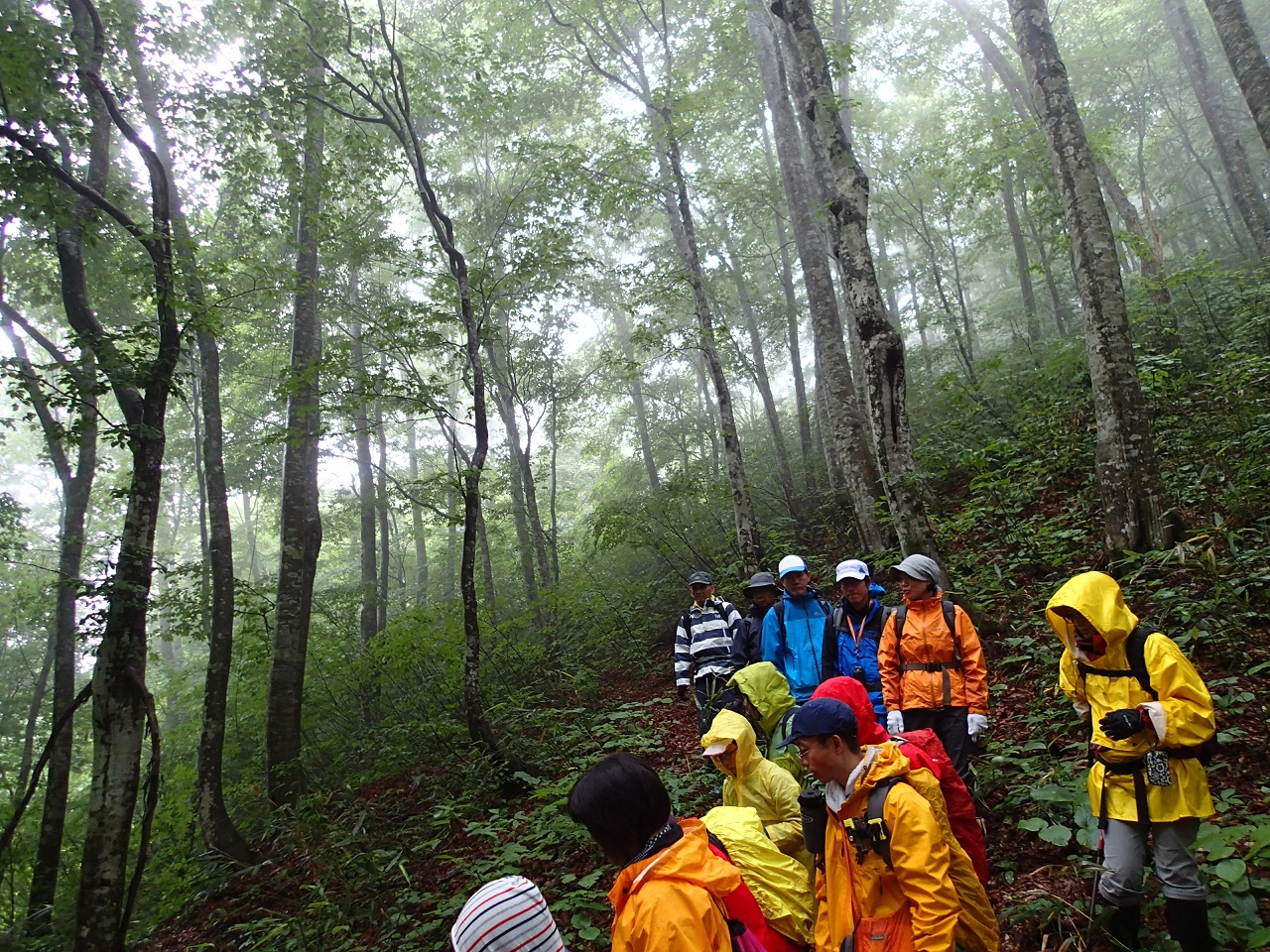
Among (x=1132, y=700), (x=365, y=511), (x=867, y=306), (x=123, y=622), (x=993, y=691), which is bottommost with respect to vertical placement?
(x=993, y=691)

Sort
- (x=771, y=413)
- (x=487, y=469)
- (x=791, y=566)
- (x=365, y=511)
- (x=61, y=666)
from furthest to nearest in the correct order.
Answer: (x=365, y=511) < (x=771, y=413) < (x=487, y=469) < (x=61, y=666) < (x=791, y=566)

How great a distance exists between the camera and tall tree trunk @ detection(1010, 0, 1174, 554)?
5.88m

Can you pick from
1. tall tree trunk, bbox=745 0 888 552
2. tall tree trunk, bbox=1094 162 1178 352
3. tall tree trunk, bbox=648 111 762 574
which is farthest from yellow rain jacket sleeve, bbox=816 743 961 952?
tall tree trunk, bbox=1094 162 1178 352

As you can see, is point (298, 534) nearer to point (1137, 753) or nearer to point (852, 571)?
point (852, 571)

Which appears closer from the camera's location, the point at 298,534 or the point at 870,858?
the point at 870,858

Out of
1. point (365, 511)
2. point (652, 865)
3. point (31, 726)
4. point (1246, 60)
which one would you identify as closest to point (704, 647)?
point (652, 865)

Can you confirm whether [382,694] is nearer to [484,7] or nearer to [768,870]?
[768,870]

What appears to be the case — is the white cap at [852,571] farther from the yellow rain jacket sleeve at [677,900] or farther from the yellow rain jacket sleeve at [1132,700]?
the yellow rain jacket sleeve at [677,900]

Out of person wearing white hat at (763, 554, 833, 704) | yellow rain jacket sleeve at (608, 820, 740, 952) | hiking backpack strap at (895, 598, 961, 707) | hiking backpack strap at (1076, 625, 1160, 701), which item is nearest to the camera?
yellow rain jacket sleeve at (608, 820, 740, 952)

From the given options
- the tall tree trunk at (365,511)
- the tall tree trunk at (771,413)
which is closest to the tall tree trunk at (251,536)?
the tall tree trunk at (365,511)

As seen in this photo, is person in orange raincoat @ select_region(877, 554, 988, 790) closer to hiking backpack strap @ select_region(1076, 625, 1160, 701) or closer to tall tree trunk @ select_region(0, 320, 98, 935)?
hiking backpack strap @ select_region(1076, 625, 1160, 701)

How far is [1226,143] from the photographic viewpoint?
1362 centimetres

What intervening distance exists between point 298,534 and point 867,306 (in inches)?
319

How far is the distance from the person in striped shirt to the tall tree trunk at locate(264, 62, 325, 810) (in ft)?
16.5
